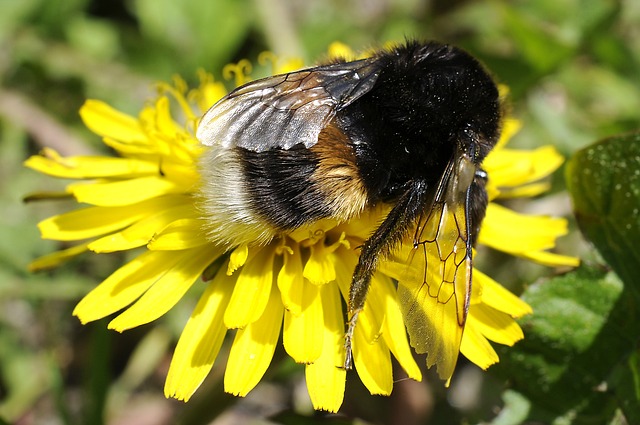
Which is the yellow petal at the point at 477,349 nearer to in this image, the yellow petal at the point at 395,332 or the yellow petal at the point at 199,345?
the yellow petal at the point at 395,332

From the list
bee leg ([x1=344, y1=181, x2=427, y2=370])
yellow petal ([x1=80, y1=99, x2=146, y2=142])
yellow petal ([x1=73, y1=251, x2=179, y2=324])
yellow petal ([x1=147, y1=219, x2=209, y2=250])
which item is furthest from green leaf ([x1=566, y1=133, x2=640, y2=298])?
yellow petal ([x1=80, y1=99, x2=146, y2=142])

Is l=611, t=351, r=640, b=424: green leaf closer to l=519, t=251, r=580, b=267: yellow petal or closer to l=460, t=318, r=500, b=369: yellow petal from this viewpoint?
l=519, t=251, r=580, b=267: yellow petal

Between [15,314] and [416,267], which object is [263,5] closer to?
[15,314]

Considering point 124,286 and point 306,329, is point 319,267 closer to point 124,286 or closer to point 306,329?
point 306,329

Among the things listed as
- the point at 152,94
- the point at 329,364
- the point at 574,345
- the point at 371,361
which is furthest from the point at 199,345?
the point at 152,94

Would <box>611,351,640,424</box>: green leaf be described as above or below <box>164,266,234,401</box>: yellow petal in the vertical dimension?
below

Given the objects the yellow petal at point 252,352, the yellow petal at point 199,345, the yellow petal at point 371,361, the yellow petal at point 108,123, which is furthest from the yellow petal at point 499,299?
the yellow petal at point 108,123
